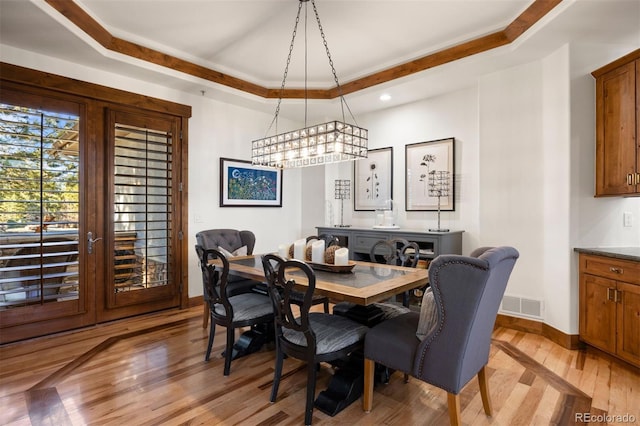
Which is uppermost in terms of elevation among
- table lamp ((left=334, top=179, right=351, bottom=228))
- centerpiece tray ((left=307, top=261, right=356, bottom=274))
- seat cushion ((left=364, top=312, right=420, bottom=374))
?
table lamp ((left=334, top=179, right=351, bottom=228))

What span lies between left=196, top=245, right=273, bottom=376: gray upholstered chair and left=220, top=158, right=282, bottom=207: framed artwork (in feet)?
6.77

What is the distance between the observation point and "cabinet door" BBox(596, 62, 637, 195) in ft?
9.02

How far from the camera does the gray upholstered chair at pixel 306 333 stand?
1.93 meters

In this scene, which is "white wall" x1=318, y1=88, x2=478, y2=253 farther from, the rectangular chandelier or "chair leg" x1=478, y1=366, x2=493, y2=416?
"chair leg" x1=478, y1=366, x2=493, y2=416

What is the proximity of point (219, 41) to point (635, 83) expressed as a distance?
3710mm

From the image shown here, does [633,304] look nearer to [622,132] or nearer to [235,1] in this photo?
[622,132]

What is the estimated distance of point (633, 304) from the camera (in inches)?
101

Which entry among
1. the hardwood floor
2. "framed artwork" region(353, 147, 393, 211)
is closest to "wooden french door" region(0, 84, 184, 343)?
the hardwood floor

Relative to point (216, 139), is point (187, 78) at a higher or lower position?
higher

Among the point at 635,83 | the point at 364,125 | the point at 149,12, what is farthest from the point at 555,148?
the point at 149,12

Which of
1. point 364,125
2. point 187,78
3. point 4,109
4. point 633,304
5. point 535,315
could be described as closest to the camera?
point 633,304

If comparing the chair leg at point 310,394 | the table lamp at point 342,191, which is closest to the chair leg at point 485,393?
the chair leg at point 310,394

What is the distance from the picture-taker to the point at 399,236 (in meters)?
4.06

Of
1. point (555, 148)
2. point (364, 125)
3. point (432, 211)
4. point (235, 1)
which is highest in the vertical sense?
point (235, 1)
